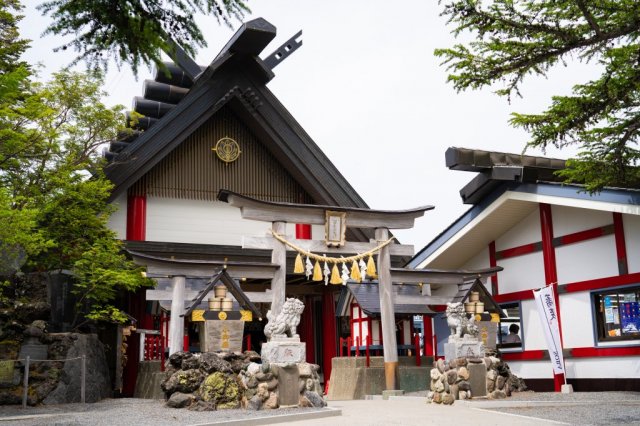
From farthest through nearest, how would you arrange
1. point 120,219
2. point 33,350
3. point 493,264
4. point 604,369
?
point 493,264 < point 120,219 < point 604,369 < point 33,350

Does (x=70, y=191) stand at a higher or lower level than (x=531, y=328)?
higher

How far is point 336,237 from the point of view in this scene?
15.7 metres

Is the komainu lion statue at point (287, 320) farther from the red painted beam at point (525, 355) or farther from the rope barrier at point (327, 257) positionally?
the red painted beam at point (525, 355)

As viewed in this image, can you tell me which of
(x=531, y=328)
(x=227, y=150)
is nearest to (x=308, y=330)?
(x=227, y=150)

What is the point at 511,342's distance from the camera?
58.9 feet

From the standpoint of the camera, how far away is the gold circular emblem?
19641 mm

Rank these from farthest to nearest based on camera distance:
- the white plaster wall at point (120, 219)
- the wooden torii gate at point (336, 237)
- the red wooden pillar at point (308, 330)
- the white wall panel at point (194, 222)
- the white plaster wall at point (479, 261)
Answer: the red wooden pillar at point (308, 330) → the white plaster wall at point (479, 261) → the white wall panel at point (194, 222) → the white plaster wall at point (120, 219) → the wooden torii gate at point (336, 237)

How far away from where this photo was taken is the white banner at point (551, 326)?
1513 centimetres

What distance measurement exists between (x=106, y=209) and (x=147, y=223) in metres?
1.89

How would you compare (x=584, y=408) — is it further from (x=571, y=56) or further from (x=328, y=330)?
(x=328, y=330)

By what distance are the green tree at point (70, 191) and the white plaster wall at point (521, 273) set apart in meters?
9.59

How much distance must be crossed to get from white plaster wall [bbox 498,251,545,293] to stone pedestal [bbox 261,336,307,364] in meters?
7.76

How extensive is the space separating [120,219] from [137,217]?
47cm

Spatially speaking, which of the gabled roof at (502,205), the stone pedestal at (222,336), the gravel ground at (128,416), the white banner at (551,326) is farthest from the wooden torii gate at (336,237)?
the gravel ground at (128,416)
